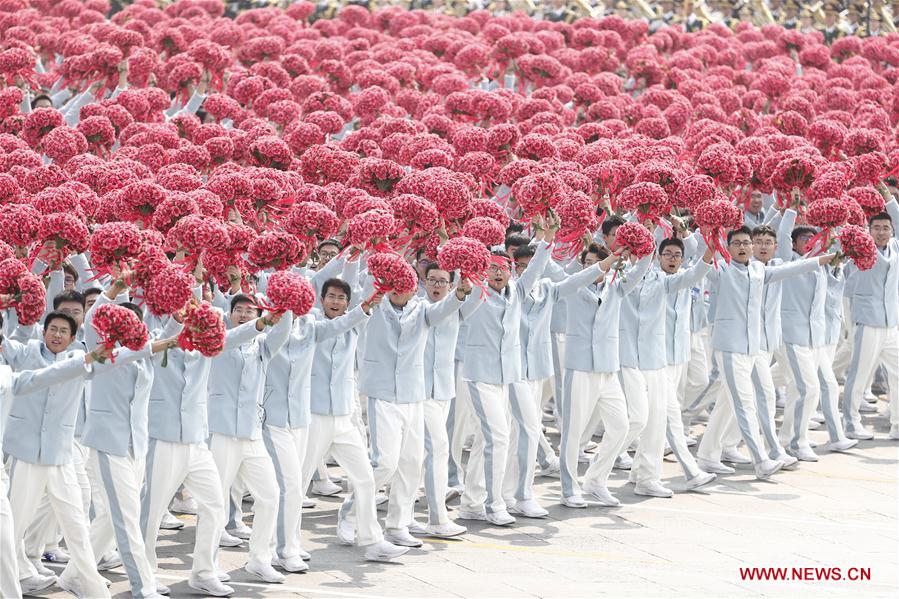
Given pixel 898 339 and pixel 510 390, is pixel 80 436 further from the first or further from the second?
pixel 898 339

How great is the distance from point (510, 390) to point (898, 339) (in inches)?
205

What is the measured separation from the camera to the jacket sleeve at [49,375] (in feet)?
34.3

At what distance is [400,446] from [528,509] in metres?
1.54

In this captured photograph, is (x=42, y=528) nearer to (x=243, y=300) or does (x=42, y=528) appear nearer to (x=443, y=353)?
(x=243, y=300)

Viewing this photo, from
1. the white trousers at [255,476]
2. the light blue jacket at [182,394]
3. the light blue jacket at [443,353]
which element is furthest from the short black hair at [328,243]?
the light blue jacket at [182,394]

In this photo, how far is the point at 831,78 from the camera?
24641 millimetres

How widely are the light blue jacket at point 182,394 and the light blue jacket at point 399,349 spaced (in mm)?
1750

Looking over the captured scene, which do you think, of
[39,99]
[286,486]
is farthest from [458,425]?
[39,99]

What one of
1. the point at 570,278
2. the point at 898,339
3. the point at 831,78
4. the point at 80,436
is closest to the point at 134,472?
the point at 80,436

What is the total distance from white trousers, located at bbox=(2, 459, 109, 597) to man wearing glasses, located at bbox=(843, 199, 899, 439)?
891 cm

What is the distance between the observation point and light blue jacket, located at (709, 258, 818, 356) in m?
15.6

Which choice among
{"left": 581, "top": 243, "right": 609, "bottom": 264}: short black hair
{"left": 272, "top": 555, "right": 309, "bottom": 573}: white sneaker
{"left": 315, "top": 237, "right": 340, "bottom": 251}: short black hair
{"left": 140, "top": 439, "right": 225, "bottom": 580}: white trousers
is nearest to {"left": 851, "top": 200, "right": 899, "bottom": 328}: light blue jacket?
{"left": 581, "top": 243, "right": 609, "bottom": 264}: short black hair

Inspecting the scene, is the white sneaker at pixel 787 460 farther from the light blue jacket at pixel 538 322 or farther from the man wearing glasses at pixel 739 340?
the light blue jacket at pixel 538 322

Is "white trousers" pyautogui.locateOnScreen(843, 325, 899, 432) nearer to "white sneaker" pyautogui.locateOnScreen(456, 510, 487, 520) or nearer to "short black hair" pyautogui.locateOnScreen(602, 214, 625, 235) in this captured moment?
"short black hair" pyautogui.locateOnScreen(602, 214, 625, 235)
